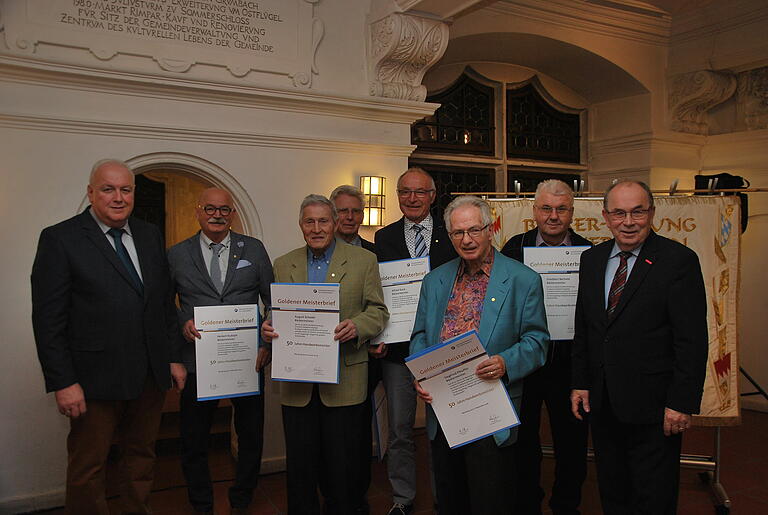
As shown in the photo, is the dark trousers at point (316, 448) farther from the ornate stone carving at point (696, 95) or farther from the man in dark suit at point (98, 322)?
the ornate stone carving at point (696, 95)

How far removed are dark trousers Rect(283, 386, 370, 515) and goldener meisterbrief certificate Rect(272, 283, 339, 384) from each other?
193 millimetres

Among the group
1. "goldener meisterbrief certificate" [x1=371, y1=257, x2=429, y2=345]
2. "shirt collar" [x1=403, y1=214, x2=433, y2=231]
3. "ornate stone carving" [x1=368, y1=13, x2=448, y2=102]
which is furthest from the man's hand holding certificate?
"ornate stone carving" [x1=368, y1=13, x2=448, y2=102]

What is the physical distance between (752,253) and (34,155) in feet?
20.5

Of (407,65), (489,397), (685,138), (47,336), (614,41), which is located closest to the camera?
(489,397)

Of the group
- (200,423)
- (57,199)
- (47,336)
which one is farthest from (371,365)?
(57,199)

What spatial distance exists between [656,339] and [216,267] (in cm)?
211

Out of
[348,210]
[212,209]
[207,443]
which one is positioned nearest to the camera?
[212,209]

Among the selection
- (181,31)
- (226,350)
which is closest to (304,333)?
(226,350)

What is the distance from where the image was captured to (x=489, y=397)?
2.47 meters

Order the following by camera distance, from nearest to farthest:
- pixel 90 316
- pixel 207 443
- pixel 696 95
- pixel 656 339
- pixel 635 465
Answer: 1. pixel 656 339
2. pixel 635 465
3. pixel 90 316
4. pixel 207 443
5. pixel 696 95

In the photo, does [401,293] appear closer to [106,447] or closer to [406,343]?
[406,343]

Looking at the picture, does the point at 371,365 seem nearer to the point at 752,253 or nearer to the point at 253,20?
the point at 253,20

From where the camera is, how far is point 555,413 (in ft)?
10.7

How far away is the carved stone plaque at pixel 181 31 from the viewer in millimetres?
3691
